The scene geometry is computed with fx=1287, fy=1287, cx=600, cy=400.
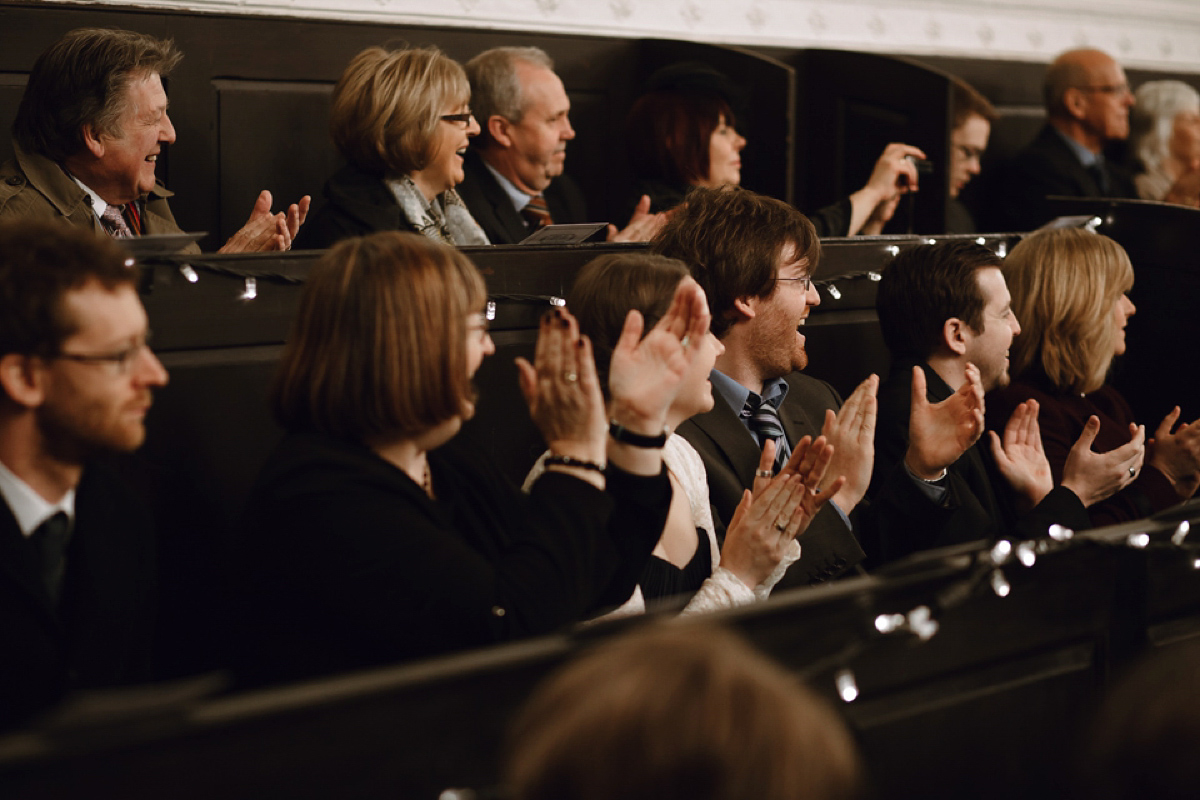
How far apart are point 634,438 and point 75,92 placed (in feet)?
4.96

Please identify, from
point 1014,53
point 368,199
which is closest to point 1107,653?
point 368,199

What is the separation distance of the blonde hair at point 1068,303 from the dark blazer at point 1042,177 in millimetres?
1875

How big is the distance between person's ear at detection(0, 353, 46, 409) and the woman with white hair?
4.83 m

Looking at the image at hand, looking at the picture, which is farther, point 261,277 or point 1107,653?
point 261,277

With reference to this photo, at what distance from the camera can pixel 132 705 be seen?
35.8 inches

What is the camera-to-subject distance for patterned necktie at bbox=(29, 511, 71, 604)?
1481mm

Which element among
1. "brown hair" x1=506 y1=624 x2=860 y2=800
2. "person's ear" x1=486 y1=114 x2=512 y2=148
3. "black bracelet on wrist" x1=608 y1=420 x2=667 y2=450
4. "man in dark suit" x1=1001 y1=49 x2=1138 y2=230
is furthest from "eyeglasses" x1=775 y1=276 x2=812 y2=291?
"man in dark suit" x1=1001 y1=49 x2=1138 y2=230

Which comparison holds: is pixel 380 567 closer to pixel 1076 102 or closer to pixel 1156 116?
pixel 1076 102

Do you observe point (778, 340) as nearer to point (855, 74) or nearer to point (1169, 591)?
point (1169, 591)

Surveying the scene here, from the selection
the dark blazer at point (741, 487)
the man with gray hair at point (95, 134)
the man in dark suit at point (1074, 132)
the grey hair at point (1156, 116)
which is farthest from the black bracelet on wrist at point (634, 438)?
the grey hair at point (1156, 116)

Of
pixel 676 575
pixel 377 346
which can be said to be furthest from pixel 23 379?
pixel 676 575

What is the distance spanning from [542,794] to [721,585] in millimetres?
1269

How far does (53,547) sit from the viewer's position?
1.49m

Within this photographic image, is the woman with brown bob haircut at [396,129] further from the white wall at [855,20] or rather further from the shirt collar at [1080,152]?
the shirt collar at [1080,152]
